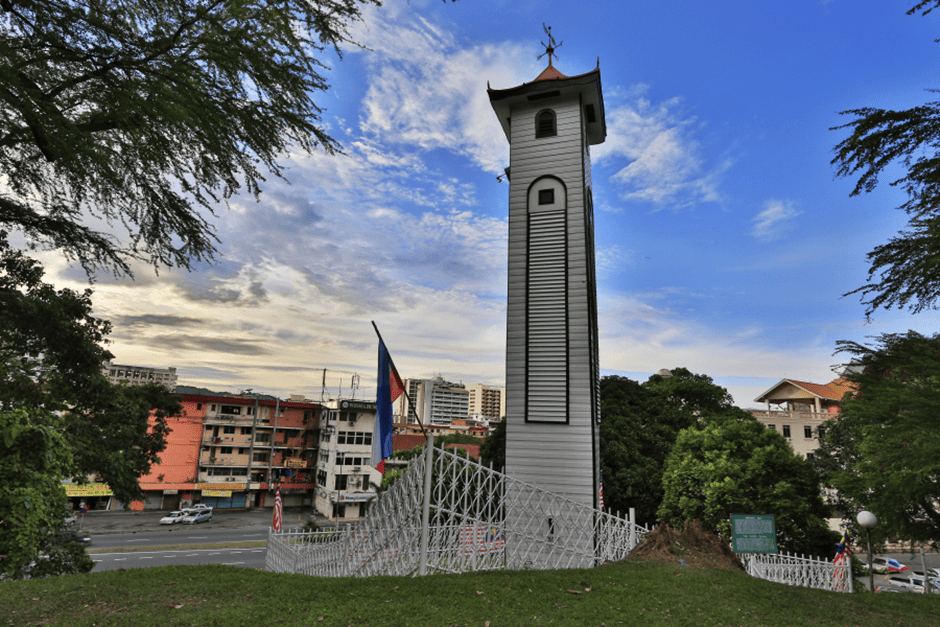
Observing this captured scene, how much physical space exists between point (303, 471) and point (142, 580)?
160 feet

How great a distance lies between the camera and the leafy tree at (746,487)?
22.5 meters

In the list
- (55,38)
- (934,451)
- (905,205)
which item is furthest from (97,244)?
(934,451)

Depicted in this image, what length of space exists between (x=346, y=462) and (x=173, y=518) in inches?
627

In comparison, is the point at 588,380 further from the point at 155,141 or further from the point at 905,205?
the point at 155,141

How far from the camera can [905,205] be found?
25.7 ft

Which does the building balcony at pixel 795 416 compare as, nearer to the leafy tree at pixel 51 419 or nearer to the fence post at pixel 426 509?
the fence post at pixel 426 509

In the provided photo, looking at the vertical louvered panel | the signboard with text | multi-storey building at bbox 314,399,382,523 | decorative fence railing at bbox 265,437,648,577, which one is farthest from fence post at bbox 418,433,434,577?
the signboard with text

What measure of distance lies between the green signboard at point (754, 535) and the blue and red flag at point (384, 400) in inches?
335

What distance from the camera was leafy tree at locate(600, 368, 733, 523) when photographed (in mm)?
24766

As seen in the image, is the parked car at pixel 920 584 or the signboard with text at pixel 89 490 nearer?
the parked car at pixel 920 584

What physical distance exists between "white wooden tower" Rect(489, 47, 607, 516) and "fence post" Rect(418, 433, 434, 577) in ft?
18.7

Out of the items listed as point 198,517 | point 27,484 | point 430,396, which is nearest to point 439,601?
point 27,484

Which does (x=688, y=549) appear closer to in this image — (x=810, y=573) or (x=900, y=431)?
(x=900, y=431)

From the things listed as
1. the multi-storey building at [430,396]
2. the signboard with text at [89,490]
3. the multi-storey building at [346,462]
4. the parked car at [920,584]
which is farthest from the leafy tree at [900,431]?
the multi-storey building at [430,396]
